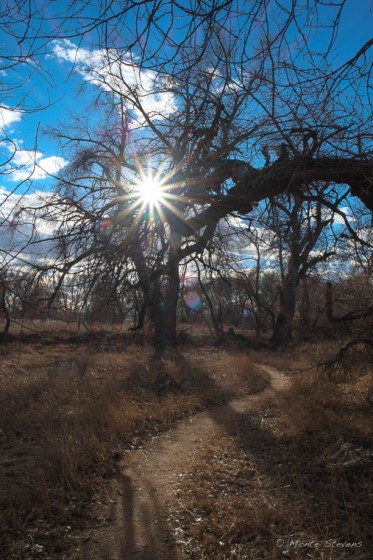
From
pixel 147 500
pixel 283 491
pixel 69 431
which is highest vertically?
pixel 69 431

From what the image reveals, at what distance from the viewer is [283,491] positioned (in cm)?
494

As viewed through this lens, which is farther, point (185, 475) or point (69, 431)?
point (69, 431)

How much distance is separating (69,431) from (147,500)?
223 cm

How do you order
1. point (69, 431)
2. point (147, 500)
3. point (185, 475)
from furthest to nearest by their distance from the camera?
1. point (69, 431)
2. point (185, 475)
3. point (147, 500)

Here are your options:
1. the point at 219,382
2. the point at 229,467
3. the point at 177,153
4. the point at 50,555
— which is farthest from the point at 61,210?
the point at 219,382

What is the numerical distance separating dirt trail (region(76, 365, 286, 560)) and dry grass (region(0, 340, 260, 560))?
24cm

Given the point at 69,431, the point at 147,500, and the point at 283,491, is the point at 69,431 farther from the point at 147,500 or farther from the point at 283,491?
the point at 283,491

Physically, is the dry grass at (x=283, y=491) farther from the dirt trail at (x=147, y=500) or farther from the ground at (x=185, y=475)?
the dirt trail at (x=147, y=500)

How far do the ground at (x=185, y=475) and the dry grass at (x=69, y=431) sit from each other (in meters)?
0.02

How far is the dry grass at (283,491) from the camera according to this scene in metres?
→ 3.85

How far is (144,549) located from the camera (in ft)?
12.8

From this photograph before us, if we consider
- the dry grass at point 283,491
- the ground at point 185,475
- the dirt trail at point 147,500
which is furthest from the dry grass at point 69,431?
the dry grass at point 283,491

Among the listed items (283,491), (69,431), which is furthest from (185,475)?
(69,431)

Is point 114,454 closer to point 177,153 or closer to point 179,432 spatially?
point 179,432
